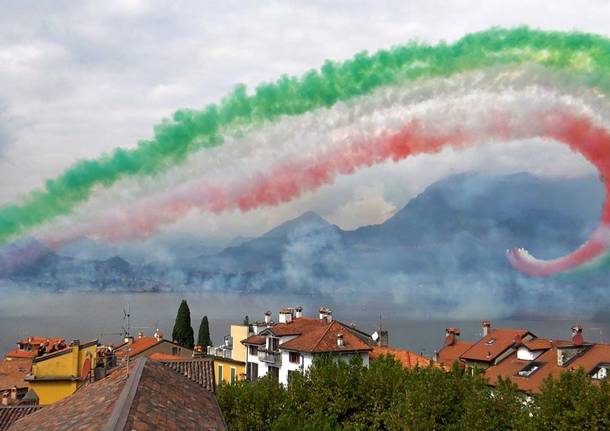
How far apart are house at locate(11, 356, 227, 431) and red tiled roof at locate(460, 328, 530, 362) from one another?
33292 mm

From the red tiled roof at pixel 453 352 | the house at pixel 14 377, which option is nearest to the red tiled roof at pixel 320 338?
the red tiled roof at pixel 453 352

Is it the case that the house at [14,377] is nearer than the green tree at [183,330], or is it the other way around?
the house at [14,377]

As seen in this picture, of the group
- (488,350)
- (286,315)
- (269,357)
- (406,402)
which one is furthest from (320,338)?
(406,402)

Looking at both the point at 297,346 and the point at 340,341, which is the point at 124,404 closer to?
the point at 340,341

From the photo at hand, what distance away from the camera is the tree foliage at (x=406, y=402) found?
27.0 metres

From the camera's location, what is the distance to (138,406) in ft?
54.7

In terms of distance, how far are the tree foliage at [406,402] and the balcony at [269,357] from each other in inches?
730

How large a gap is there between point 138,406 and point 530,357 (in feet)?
127

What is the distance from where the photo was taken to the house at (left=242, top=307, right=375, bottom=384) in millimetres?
51688

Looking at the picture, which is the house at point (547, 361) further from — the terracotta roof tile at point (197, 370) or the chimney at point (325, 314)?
the terracotta roof tile at point (197, 370)

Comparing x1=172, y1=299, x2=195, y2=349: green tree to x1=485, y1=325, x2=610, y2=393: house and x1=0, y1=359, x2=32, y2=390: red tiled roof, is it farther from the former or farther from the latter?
x1=485, y1=325, x2=610, y2=393: house

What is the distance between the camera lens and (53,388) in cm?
4794

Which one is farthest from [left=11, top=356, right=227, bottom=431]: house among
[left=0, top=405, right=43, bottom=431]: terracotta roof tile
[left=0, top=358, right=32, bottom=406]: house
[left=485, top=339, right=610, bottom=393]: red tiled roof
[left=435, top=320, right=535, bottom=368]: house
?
[left=435, top=320, right=535, bottom=368]: house

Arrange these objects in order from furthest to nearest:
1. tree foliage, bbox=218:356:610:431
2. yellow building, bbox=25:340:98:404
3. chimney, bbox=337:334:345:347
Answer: chimney, bbox=337:334:345:347, yellow building, bbox=25:340:98:404, tree foliage, bbox=218:356:610:431
